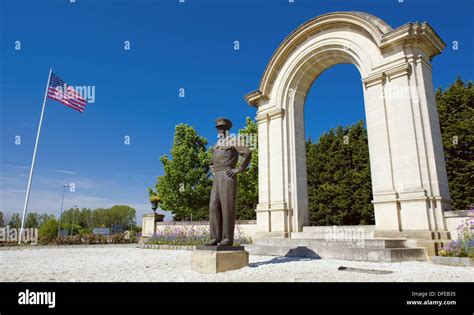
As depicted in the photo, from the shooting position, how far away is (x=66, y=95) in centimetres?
1762

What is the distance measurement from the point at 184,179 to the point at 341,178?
44.7 feet

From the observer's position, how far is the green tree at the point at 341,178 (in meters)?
21.0

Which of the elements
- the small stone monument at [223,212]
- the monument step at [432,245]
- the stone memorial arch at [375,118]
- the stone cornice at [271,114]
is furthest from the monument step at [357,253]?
the stone cornice at [271,114]

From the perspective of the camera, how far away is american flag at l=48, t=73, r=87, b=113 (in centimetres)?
1736

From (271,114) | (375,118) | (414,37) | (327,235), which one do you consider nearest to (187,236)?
(271,114)

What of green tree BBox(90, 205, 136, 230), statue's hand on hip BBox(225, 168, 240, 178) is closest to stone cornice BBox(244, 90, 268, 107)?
statue's hand on hip BBox(225, 168, 240, 178)

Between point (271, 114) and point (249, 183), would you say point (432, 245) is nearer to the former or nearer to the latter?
point (271, 114)

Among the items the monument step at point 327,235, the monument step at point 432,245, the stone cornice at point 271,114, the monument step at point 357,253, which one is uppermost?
the stone cornice at point 271,114

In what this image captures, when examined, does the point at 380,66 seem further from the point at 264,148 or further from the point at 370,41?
the point at 264,148

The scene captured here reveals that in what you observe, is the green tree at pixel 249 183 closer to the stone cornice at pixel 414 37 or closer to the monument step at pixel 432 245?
the stone cornice at pixel 414 37

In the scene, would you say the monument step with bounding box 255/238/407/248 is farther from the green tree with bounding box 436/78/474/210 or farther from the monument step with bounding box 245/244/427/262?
the green tree with bounding box 436/78/474/210

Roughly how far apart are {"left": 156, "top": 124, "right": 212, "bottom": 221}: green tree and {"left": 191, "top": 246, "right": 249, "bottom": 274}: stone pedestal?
20.5 metres

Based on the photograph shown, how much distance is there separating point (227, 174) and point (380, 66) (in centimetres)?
698

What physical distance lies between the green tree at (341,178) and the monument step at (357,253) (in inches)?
530
